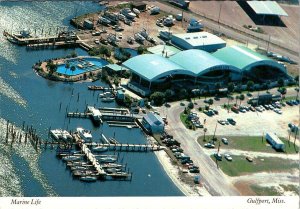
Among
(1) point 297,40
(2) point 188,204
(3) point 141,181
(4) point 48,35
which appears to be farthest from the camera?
(1) point 297,40

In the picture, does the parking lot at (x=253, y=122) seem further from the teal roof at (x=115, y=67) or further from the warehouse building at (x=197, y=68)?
the teal roof at (x=115, y=67)

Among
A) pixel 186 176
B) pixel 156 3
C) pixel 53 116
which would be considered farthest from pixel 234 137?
pixel 156 3

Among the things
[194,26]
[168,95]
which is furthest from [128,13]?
[168,95]

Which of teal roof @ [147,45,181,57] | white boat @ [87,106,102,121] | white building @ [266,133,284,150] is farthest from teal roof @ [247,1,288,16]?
white boat @ [87,106,102,121]

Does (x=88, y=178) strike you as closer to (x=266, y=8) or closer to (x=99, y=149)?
(x=99, y=149)

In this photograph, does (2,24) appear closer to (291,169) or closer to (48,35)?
(48,35)

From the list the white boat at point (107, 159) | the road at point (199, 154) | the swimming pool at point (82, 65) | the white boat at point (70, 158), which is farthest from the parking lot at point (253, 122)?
the swimming pool at point (82, 65)
